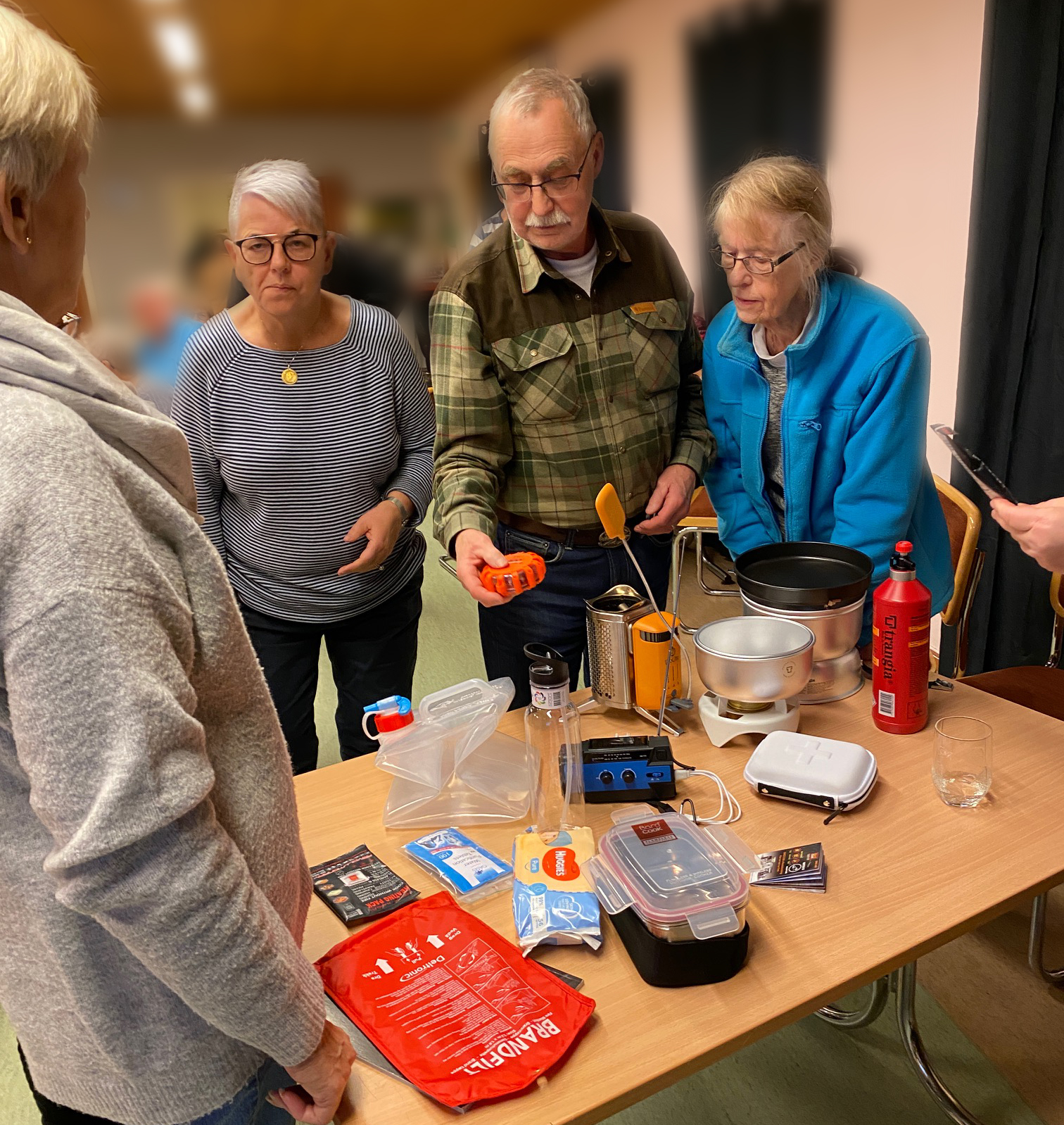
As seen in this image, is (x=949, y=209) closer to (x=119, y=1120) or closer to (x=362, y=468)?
(x=362, y=468)

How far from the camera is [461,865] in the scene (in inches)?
42.3

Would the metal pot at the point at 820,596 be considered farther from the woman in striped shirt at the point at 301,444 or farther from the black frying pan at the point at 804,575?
the woman in striped shirt at the point at 301,444

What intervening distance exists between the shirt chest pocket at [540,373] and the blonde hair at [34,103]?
1106 mm

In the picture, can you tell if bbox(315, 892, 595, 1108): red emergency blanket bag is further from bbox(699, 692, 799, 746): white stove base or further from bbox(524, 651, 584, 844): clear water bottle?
bbox(699, 692, 799, 746): white stove base

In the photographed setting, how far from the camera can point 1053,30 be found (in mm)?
2133

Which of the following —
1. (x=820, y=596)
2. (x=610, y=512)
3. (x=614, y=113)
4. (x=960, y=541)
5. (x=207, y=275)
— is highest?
(x=614, y=113)

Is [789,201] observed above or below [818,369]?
above

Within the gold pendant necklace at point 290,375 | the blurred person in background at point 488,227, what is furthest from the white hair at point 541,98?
the gold pendant necklace at point 290,375

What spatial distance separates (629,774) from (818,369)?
806mm

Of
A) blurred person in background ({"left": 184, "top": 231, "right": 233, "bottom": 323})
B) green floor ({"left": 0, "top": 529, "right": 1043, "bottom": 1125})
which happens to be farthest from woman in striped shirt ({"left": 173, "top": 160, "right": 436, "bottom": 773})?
green floor ({"left": 0, "top": 529, "right": 1043, "bottom": 1125})

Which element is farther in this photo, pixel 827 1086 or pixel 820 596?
pixel 827 1086

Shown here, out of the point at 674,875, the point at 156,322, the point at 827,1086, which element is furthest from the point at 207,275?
the point at 827,1086

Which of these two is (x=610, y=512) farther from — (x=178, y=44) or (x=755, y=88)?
(x=178, y=44)

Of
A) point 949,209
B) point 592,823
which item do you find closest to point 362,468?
point 592,823
